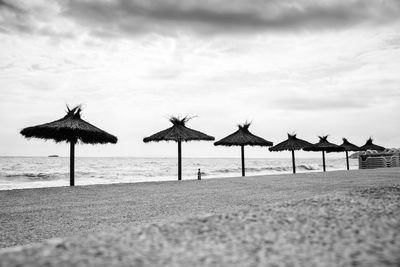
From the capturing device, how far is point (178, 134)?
1467cm

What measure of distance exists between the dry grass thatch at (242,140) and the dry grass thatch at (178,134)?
236 cm

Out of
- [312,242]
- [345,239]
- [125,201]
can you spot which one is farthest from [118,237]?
[125,201]

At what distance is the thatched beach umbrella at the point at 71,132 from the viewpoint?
37.5 ft

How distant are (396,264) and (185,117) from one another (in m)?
14.6

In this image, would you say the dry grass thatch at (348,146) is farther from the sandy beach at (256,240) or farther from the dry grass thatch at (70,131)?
the sandy beach at (256,240)

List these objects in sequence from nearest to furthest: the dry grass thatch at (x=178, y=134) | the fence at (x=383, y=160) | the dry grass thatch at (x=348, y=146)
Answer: the dry grass thatch at (x=178, y=134)
the fence at (x=383, y=160)
the dry grass thatch at (x=348, y=146)

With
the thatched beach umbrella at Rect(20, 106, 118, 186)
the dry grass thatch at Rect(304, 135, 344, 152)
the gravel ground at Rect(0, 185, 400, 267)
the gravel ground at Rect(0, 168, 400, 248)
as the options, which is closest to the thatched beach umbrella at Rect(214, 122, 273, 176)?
the dry grass thatch at Rect(304, 135, 344, 152)

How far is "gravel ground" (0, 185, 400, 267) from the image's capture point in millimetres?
1658

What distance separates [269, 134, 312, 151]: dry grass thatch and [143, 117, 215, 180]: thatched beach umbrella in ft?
24.5

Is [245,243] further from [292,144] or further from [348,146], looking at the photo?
[348,146]

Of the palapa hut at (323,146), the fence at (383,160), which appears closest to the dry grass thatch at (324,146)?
the palapa hut at (323,146)

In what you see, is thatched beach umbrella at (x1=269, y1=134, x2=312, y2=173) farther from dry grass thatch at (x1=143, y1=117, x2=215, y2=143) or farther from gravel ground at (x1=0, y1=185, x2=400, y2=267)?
gravel ground at (x1=0, y1=185, x2=400, y2=267)

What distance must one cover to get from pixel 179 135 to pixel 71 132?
4.98 metres

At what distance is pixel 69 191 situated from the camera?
948cm
